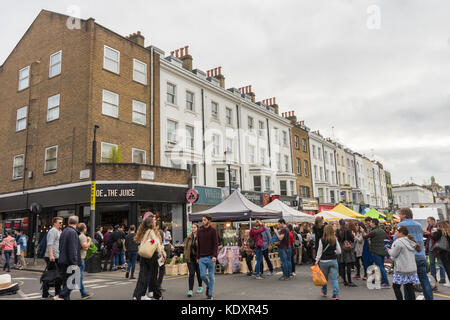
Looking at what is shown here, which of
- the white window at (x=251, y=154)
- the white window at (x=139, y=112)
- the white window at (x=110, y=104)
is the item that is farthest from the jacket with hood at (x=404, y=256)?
the white window at (x=251, y=154)

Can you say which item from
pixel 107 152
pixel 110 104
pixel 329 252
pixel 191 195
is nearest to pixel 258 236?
pixel 329 252

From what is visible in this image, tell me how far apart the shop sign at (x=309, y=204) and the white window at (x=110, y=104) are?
2186 cm

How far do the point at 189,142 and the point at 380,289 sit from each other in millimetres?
17161

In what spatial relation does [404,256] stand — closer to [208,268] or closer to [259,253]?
[208,268]

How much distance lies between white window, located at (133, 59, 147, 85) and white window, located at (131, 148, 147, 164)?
455 cm

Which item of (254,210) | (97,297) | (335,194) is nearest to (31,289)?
(97,297)

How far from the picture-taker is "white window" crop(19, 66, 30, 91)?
23141 mm

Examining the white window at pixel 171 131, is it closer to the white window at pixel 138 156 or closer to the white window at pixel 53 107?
the white window at pixel 138 156

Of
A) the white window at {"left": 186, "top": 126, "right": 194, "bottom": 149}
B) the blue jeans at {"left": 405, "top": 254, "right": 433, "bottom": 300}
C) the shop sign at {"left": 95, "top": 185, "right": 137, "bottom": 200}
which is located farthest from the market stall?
the white window at {"left": 186, "top": 126, "right": 194, "bottom": 149}

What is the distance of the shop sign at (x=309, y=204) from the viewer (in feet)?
116

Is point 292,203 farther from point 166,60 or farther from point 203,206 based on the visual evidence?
point 166,60

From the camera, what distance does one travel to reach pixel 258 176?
1206 inches

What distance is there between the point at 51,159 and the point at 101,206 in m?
4.97

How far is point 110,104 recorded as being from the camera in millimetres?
19922
